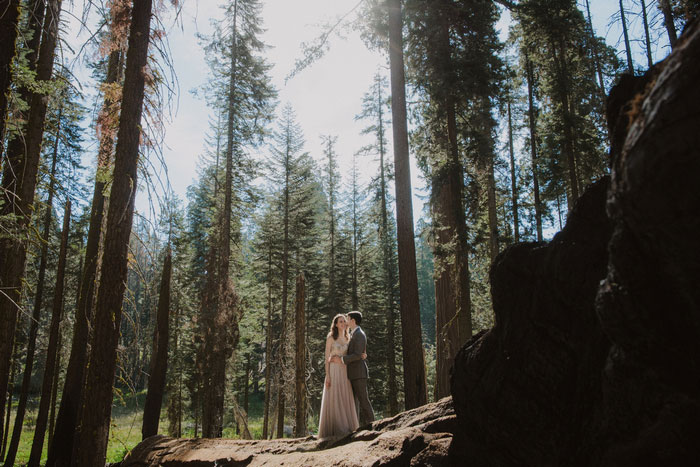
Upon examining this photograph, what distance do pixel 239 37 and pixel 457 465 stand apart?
18.2m

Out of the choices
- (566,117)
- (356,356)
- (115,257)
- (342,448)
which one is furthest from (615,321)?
(566,117)

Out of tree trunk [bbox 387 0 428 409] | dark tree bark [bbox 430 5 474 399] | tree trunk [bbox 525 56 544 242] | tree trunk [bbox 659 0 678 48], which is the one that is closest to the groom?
tree trunk [bbox 387 0 428 409]

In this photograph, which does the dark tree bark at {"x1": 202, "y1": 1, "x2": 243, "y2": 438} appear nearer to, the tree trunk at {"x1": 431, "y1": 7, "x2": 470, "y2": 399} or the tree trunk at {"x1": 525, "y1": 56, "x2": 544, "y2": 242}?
the tree trunk at {"x1": 431, "y1": 7, "x2": 470, "y2": 399}

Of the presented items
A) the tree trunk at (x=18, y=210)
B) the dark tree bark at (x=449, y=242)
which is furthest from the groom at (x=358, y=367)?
the tree trunk at (x=18, y=210)

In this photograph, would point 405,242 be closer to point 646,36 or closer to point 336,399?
point 336,399

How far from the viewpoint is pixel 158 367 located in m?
9.71

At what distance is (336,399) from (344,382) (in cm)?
35

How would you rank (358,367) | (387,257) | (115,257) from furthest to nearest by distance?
(387,257) < (358,367) < (115,257)

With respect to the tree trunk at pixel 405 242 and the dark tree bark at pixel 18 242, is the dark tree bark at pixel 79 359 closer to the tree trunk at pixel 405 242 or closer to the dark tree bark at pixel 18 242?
the dark tree bark at pixel 18 242

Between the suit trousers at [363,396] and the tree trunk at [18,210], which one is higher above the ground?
the tree trunk at [18,210]

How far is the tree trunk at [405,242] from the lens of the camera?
8.25 metres

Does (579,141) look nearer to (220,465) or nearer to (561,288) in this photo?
(561,288)

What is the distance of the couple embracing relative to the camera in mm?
7336

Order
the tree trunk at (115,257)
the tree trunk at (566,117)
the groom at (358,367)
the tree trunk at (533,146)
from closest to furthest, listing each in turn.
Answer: the tree trunk at (115,257) → the groom at (358,367) → the tree trunk at (566,117) → the tree trunk at (533,146)
